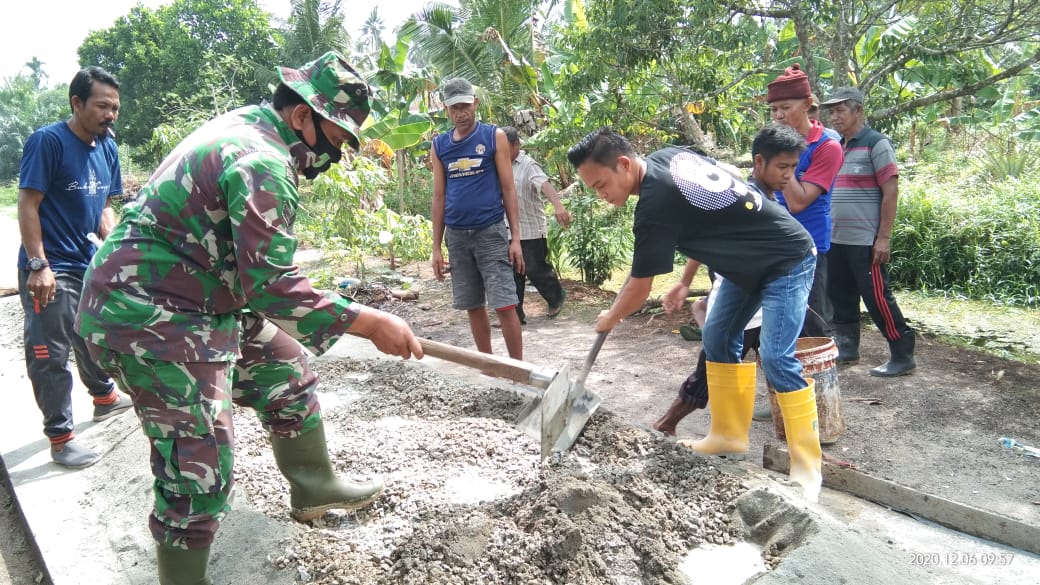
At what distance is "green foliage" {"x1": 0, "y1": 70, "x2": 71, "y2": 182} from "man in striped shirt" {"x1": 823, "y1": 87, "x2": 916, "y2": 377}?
3482cm

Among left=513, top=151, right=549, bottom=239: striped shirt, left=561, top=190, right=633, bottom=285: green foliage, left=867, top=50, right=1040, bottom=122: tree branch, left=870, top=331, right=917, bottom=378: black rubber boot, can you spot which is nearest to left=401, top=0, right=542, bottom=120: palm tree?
left=561, top=190, right=633, bottom=285: green foliage

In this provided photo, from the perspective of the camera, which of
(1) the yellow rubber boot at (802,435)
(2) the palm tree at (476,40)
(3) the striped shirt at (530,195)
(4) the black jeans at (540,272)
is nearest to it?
(1) the yellow rubber boot at (802,435)

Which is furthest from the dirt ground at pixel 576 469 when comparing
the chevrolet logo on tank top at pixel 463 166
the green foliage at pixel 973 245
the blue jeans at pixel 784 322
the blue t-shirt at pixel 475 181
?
the green foliage at pixel 973 245

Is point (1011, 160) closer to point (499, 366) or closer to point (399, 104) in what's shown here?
point (399, 104)

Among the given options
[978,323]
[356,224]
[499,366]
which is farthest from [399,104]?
[499,366]

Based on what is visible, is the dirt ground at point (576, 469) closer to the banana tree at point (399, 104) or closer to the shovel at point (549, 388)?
the shovel at point (549, 388)

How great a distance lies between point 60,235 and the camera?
3605 mm

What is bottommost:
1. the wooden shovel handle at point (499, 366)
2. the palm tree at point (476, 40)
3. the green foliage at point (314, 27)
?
the wooden shovel handle at point (499, 366)

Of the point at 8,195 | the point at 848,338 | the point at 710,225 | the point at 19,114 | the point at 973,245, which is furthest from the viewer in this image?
the point at 19,114

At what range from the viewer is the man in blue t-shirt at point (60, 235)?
3.45 metres

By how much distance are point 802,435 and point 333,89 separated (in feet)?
7.54

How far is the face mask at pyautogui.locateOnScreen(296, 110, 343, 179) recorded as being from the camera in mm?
2297

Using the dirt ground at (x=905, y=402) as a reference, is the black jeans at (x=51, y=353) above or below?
above

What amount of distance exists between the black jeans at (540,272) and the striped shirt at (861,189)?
265cm
